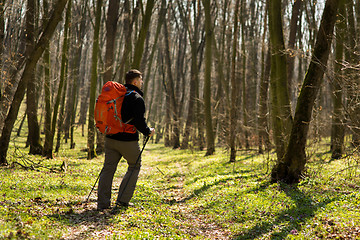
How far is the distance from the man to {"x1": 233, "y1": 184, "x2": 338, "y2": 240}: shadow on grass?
233cm

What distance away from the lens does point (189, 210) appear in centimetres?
760

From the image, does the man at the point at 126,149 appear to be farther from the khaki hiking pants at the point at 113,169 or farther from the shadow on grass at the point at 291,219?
the shadow on grass at the point at 291,219

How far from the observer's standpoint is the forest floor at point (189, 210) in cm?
510

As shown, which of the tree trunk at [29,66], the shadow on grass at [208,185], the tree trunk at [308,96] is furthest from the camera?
the tree trunk at [29,66]

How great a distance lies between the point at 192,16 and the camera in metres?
28.7

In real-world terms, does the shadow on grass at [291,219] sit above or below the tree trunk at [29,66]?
below

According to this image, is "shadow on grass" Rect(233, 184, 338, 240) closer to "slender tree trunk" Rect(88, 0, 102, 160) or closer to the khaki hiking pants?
the khaki hiking pants

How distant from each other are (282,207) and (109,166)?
379cm

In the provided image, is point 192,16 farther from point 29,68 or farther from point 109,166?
point 109,166

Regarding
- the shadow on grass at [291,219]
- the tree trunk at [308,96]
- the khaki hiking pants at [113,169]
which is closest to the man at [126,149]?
the khaki hiking pants at [113,169]

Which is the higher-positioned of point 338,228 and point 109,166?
point 109,166

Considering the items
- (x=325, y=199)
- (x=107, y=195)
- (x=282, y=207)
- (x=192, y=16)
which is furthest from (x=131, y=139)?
(x=192, y=16)

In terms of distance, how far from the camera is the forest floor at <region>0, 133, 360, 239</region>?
201 inches

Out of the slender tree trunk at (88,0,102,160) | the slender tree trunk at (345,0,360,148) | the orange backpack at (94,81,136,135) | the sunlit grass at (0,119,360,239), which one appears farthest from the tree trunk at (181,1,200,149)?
the orange backpack at (94,81,136,135)
